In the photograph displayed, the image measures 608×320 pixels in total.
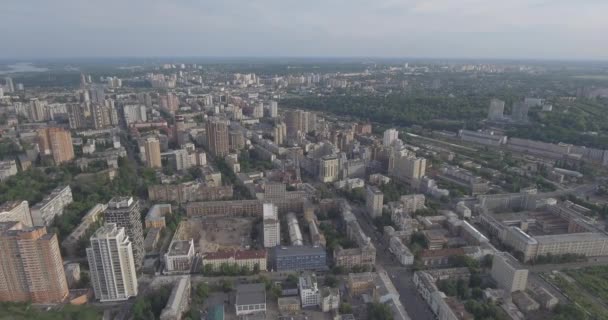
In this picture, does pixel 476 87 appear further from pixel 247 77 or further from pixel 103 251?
pixel 103 251

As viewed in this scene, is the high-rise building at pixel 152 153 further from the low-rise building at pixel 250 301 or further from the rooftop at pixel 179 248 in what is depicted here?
the low-rise building at pixel 250 301

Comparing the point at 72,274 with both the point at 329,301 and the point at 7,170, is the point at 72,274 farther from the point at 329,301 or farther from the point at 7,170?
the point at 7,170

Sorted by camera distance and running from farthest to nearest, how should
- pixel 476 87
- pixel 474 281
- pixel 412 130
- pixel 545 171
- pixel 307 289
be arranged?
pixel 476 87
pixel 412 130
pixel 545 171
pixel 474 281
pixel 307 289

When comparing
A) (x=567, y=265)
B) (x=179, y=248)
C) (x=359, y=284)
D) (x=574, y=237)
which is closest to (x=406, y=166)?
(x=574, y=237)

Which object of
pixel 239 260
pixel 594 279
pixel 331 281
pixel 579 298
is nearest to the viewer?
pixel 579 298

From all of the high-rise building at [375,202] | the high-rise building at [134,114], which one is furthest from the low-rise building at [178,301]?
the high-rise building at [134,114]

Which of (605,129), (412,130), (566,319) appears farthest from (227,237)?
(605,129)
